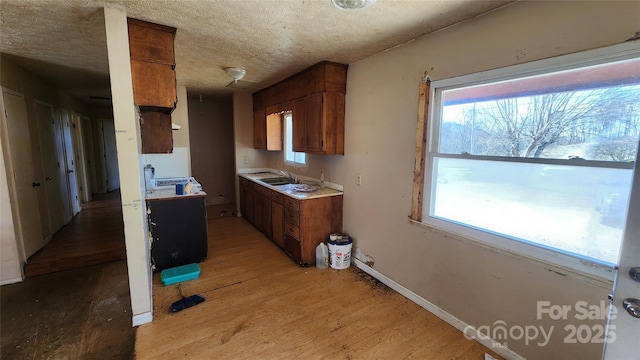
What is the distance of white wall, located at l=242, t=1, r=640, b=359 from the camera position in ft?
4.95

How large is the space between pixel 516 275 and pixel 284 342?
1686 millimetres

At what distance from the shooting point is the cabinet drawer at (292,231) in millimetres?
3226

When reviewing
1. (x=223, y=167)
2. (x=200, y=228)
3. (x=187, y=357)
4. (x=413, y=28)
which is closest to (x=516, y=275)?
(x=413, y=28)

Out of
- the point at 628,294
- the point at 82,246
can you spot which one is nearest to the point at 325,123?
the point at 628,294

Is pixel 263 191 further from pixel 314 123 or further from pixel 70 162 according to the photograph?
pixel 70 162

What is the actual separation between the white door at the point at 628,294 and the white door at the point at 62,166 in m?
6.27

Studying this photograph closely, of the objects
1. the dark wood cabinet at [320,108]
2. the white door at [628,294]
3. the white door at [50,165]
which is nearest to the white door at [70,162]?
the white door at [50,165]

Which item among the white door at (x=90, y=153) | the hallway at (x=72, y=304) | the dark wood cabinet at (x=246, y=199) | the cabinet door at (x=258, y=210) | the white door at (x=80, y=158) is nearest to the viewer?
the hallway at (x=72, y=304)

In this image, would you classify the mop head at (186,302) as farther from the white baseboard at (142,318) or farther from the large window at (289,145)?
the large window at (289,145)

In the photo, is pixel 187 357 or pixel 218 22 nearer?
pixel 187 357

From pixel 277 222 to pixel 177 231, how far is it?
1224 mm

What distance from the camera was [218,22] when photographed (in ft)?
6.70

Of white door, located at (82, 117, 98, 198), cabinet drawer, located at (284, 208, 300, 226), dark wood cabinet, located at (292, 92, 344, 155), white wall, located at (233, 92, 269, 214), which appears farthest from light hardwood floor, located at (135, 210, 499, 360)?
white door, located at (82, 117, 98, 198)

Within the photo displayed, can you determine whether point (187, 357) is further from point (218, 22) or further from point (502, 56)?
point (502, 56)
